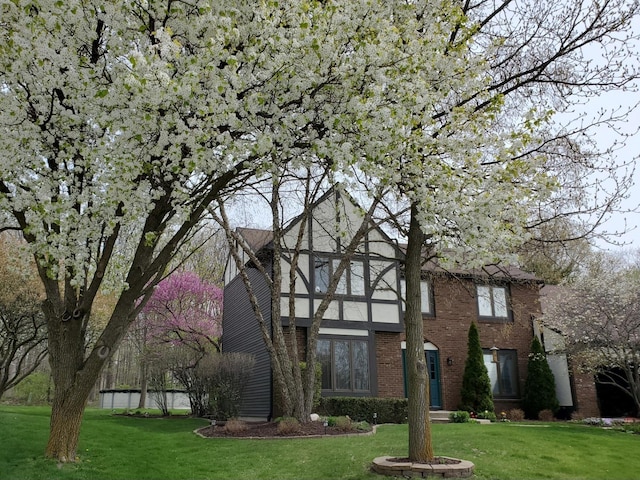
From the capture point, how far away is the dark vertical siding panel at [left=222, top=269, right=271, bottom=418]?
53.0 ft

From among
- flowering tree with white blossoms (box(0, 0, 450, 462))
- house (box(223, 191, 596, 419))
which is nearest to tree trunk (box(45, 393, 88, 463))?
flowering tree with white blossoms (box(0, 0, 450, 462))

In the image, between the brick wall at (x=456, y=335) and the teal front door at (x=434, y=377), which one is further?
the teal front door at (x=434, y=377)

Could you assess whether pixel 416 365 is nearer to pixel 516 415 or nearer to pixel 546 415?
pixel 516 415

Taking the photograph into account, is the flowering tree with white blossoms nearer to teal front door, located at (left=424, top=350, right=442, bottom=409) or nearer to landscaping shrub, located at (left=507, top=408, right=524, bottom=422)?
teal front door, located at (left=424, top=350, right=442, bottom=409)

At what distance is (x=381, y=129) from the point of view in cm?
617

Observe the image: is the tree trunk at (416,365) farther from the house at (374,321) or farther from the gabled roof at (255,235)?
the gabled roof at (255,235)

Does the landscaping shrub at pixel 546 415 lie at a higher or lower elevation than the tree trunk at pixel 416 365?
lower

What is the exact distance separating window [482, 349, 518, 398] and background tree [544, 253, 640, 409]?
3590 millimetres

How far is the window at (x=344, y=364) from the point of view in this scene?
1588 centimetres

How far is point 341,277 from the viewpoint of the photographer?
53.6 ft

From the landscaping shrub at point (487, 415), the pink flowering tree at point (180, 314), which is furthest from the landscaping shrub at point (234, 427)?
the landscaping shrub at point (487, 415)

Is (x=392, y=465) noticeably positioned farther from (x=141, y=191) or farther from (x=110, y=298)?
(x=110, y=298)

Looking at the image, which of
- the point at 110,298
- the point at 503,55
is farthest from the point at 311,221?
the point at 503,55

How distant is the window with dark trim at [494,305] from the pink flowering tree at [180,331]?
9557mm
